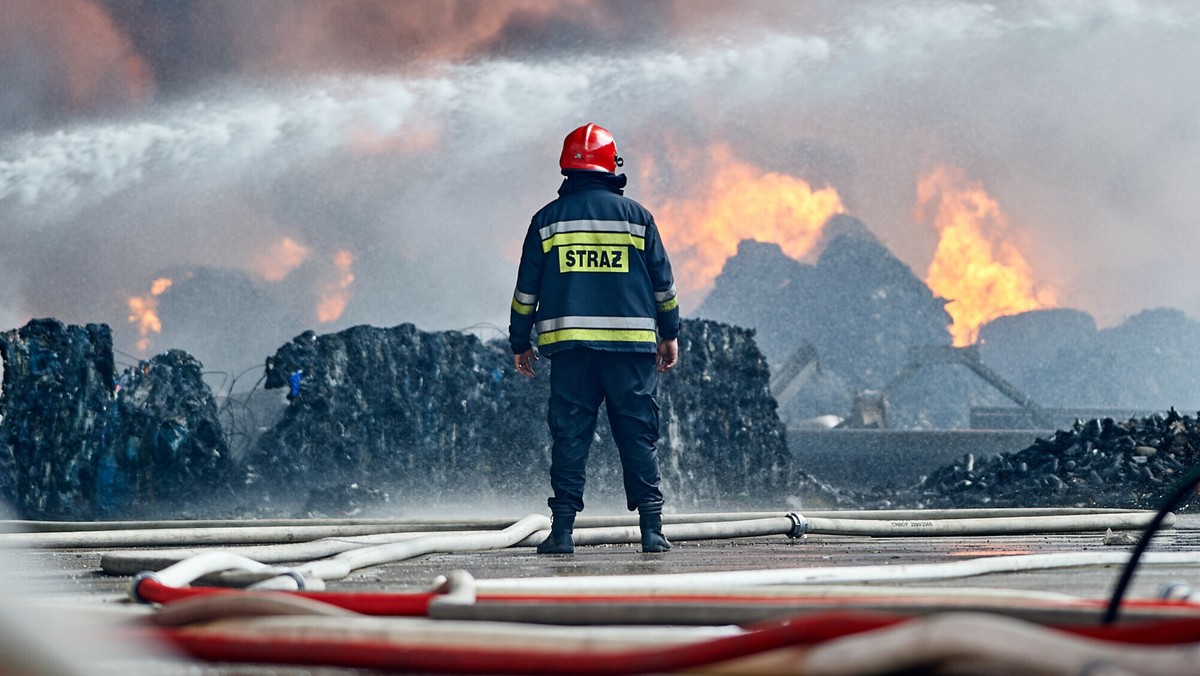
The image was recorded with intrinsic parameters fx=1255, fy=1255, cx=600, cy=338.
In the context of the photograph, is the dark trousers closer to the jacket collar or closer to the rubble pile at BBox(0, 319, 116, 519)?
the jacket collar

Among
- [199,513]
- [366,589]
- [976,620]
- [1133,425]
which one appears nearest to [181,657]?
[976,620]

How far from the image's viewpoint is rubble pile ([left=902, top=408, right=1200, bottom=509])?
60.4 ft

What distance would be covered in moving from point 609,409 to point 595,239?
2.17 ft

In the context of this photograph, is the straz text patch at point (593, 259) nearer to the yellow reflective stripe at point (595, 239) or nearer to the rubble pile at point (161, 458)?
the yellow reflective stripe at point (595, 239)

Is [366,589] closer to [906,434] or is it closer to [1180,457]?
[1180,457]

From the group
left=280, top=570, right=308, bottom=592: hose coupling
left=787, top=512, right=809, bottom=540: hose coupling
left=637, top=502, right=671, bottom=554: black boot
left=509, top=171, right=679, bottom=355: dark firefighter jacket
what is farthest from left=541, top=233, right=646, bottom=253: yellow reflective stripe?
left=280, top=570, right=308, bottom=592: hose coupling

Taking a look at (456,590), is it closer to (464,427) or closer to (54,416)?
(464,427)

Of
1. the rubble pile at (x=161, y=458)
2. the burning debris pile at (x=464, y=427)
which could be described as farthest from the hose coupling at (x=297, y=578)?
the rubble pile at (x=161, y=458)

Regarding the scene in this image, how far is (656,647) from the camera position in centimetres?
145

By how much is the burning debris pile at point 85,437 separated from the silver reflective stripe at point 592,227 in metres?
67.9

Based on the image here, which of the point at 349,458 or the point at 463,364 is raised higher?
the point at 463,364

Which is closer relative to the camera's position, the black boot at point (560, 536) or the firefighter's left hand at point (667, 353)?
the black boot at point (560, 536)

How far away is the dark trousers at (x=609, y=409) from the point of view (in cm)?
486

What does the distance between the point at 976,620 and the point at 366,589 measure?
2098 mm
